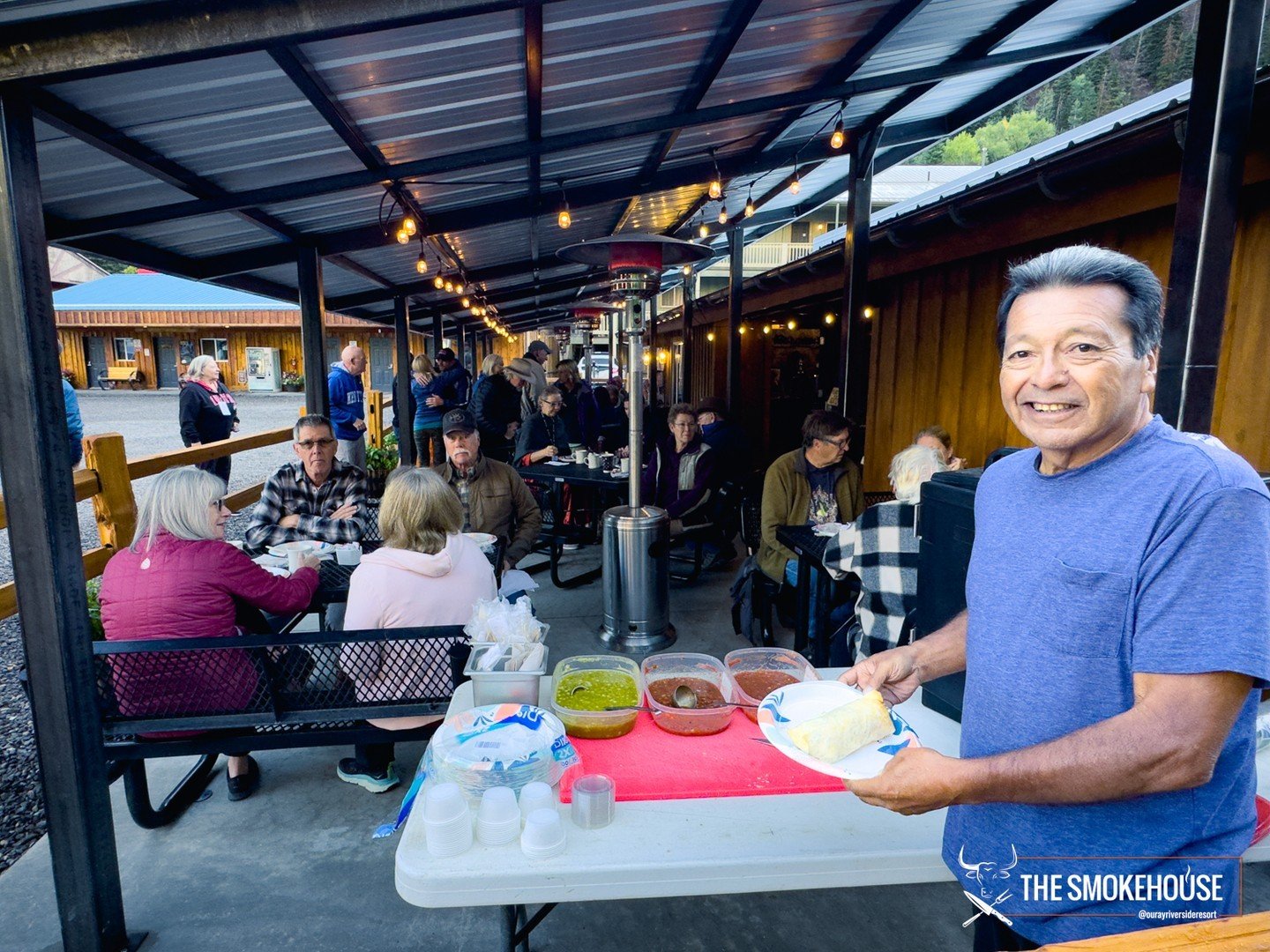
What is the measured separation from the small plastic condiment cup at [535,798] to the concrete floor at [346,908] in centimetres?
128

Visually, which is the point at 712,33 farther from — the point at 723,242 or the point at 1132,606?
the point at 723,242

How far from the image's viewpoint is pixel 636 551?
4.48 meters

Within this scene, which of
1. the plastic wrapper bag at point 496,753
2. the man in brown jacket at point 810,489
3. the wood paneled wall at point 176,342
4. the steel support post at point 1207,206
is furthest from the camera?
the wood paneled wall at point 176,342

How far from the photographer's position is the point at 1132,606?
0.98m

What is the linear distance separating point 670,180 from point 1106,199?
369 cm

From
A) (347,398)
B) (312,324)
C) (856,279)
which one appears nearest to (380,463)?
(347,398)

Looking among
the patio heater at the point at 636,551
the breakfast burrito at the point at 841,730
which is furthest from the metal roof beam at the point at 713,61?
the breakfast burrito at the point at 841,730

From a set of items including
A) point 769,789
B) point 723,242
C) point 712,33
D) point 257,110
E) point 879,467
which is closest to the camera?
point 769,789

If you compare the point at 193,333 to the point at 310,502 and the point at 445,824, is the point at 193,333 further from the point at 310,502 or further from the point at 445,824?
the point at 445,824

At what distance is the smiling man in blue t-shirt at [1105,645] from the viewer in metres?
0.91

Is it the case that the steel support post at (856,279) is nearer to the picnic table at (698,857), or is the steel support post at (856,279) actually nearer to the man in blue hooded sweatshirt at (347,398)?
the picnic table at (698,857)

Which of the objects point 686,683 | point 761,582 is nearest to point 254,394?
point 761,582

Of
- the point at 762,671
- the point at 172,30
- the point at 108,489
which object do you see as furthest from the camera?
the point at 108,489

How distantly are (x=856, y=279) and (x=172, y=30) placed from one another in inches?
206
